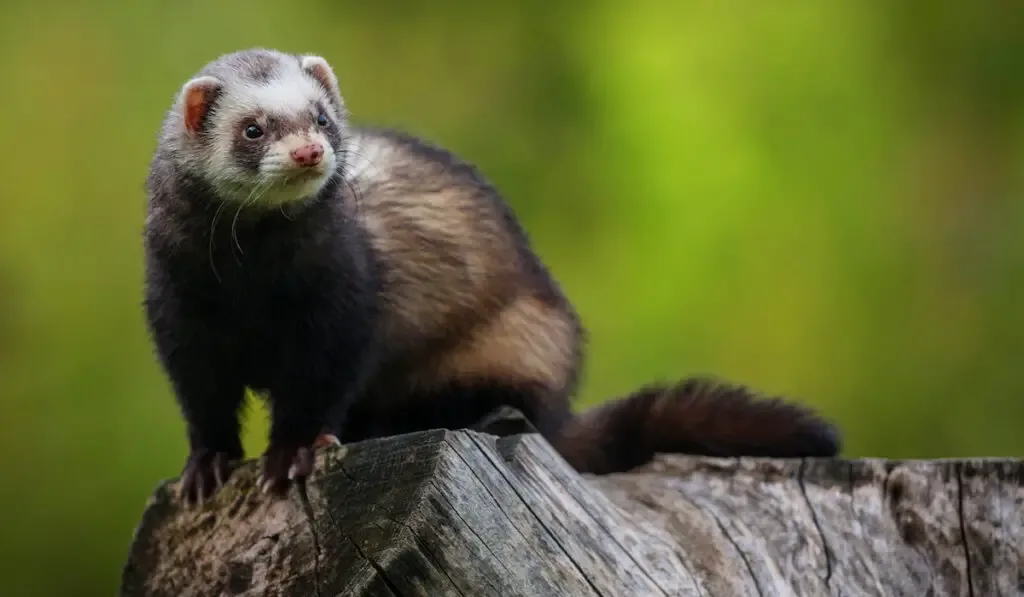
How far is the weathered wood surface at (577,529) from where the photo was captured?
138cm

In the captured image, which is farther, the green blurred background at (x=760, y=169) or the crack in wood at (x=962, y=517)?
the green blurred background at (x=760, y=169)

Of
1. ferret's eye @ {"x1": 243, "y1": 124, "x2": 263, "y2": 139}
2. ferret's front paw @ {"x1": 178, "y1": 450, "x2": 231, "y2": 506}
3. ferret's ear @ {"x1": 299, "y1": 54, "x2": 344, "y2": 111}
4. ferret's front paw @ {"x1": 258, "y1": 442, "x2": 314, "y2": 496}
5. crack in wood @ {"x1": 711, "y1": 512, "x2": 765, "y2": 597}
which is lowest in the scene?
ferret's front paw @ {"x1": 178, "y1": 450, "x2": 231, "y2": 506}

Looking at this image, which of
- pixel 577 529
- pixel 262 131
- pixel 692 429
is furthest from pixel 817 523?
pixel 262 131

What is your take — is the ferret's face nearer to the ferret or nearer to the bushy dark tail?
the ferret

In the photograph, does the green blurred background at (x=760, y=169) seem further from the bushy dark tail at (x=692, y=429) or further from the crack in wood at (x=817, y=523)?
the crack in wood at (x=817, y=523)

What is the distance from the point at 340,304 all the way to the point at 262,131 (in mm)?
332

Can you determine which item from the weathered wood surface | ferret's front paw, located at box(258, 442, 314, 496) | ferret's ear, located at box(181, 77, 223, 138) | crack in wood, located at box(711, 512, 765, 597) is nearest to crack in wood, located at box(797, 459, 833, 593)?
the weathered wood surface

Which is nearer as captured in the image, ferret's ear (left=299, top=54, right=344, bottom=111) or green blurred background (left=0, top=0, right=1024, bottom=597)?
ferret's ear (left=299, top=54, right=344, bottom=111)

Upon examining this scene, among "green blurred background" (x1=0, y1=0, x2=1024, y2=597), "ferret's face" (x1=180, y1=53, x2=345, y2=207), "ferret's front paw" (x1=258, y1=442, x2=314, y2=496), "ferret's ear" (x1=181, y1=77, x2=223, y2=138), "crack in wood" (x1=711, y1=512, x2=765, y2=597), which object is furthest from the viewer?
"green blurred background" (x1=0, y1=0, x2=1024, y2=597)

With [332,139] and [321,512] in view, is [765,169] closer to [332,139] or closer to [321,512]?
[332,139]

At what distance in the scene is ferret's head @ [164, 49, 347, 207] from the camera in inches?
73.5

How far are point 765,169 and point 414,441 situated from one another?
2.75 m

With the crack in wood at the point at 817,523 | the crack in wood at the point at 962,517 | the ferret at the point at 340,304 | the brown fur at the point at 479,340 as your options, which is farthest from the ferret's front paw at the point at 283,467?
the crack in wood at the point at 962,517

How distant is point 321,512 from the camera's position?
4.97 feet
